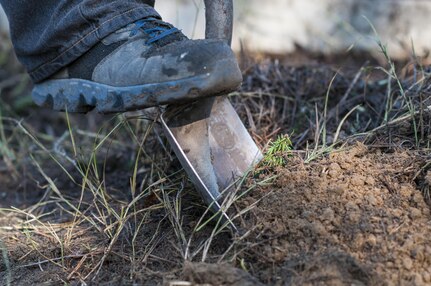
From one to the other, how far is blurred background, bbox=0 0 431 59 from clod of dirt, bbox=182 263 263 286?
1912mm

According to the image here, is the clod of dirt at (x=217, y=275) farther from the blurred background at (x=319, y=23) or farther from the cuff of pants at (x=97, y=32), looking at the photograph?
the blurred background at (x=319, y=23)

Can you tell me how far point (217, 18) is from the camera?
1.56 meters

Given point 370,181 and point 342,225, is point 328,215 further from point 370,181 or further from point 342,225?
point 370,181

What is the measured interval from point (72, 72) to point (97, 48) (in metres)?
0.12

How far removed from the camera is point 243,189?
1.45 meters

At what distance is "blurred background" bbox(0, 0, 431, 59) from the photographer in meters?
3.01

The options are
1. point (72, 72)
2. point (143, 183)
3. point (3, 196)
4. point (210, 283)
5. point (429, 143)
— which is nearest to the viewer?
point (210, 283)

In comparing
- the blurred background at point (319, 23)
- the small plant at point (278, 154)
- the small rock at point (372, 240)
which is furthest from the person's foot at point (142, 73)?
the blurred background at point (319, 23)

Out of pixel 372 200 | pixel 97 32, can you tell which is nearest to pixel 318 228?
pixel 372 200

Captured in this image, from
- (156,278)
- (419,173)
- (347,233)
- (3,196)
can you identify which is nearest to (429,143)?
(419,173)

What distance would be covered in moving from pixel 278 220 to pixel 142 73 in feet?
1.62

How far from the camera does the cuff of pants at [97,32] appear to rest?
1.62 metres

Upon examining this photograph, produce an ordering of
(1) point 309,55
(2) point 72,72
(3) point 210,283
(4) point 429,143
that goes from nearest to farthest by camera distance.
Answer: (3) point 210,283, (4) point 429,143, (2) point 72,72, (1) point 309,55

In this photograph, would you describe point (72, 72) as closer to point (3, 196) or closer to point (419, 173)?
point (3, 196)
